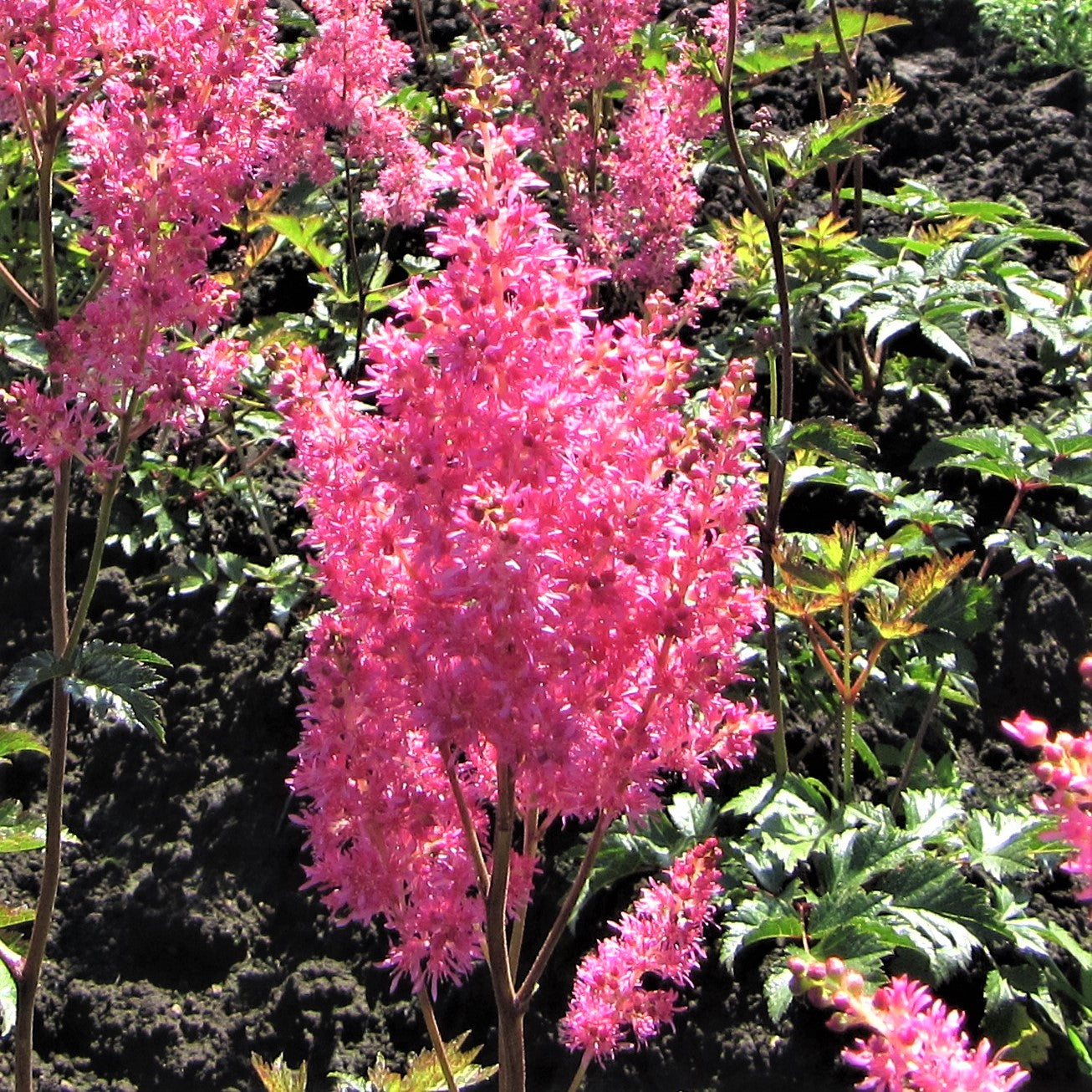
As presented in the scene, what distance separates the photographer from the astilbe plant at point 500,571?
59.1 inches

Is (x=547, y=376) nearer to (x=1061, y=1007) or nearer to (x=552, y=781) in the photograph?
(x=552, y=781)

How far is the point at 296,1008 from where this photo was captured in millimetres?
2949

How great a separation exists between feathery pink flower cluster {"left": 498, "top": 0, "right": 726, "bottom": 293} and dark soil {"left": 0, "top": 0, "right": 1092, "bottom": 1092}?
857mm

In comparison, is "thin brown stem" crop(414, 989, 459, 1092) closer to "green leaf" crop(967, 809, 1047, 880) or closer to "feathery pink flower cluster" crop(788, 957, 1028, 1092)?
"feathery pink flower cluster" crop(788, 957, 1028, 1092)

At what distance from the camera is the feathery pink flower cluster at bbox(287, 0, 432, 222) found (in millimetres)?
3490

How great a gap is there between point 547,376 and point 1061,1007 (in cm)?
193

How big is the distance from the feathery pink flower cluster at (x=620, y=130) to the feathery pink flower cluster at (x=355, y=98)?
32cm

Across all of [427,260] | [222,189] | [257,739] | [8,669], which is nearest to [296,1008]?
[257,739]

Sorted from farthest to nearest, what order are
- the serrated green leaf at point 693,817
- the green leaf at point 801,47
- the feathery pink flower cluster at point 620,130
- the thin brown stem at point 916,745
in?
the green leaf at point 801,47, the feathery pink flower cluster at point 620,130, the thin brown stem at point 916,745, the serrated green leaf at point 693,817

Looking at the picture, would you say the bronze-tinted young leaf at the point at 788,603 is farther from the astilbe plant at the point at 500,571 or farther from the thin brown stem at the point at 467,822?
the thin brown stem at the point at 467,822

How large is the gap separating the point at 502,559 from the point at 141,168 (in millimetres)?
973

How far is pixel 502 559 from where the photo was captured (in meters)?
1.45

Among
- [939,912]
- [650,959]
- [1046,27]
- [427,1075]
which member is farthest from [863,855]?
[1046,27]

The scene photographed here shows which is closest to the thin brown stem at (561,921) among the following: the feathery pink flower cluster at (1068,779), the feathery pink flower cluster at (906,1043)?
the feathery pink flower cluster at (906,1043)
